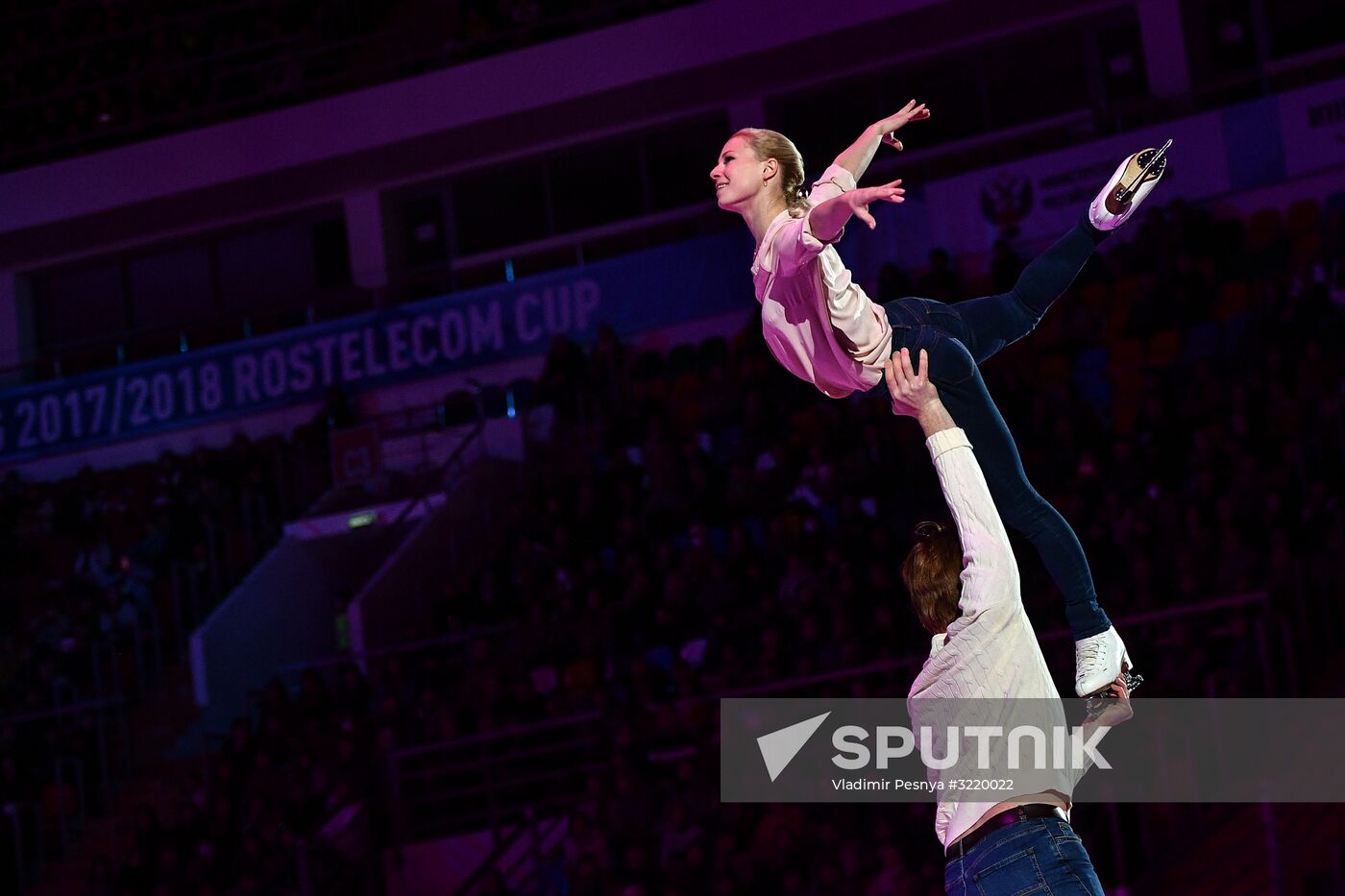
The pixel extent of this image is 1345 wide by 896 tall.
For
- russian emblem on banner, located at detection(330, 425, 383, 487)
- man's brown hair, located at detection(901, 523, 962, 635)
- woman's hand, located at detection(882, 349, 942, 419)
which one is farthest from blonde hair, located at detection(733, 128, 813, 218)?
russian emblem on banner, located at detection(330, 425, 383, 487)

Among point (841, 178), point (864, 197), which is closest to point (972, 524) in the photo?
point (864, 197)

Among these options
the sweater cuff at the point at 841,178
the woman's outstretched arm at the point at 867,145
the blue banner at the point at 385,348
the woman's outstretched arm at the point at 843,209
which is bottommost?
the woman's outstretched arm at the point at 843,209

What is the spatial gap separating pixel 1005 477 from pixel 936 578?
773mm

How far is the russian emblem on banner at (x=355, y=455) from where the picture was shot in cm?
1499

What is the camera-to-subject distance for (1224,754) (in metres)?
7.82

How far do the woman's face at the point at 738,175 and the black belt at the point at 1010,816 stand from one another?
1.52 metres

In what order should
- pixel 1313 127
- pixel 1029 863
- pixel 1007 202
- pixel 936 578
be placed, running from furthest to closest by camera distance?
→ pixel 1007 202, pixel 1313 127, pixel 936 578, pixel 1029 863

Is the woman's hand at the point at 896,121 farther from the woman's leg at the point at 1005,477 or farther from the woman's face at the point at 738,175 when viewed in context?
the woman's leg at the point at 1005,477

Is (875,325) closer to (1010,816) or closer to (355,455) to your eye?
(1010,816)

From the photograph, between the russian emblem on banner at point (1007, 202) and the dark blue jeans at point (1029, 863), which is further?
the russian emblem on banner at point (1007, 202)

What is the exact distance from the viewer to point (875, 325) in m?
3.79

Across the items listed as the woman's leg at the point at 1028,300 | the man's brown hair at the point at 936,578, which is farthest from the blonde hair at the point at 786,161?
the man's brown hair at the point at 936,578

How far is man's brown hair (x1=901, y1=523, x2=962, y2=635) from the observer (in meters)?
3.12

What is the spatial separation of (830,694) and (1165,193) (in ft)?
21.4
